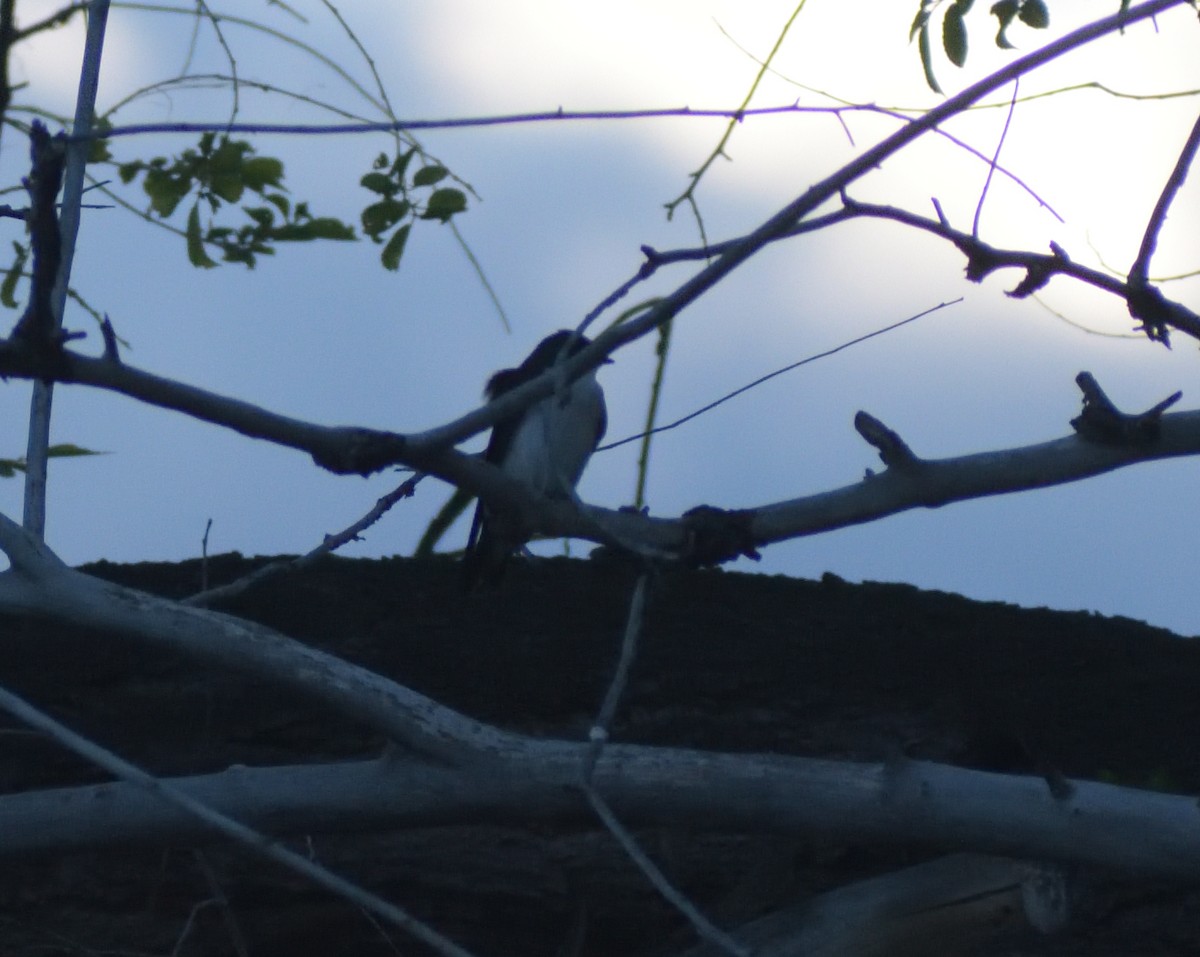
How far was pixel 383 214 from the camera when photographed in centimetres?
257

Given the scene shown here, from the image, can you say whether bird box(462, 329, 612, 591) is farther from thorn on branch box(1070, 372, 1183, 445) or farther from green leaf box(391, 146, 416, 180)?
thorn on branch box(1070, 372, 1183, 445)

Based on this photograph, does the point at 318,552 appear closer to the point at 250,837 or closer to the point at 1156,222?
the point at 250,837

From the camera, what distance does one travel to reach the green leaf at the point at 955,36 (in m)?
1.96

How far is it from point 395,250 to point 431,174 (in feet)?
0.49

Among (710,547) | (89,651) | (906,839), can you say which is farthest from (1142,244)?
(89,651)

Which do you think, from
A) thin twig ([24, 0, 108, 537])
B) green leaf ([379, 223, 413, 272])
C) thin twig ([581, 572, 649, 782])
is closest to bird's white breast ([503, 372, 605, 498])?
green leaf ([379, 223, 413, 272])

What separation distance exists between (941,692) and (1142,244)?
52.4 inches

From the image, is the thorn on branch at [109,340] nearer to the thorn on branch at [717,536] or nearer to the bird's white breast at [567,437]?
the thorn on branch at [717,536]

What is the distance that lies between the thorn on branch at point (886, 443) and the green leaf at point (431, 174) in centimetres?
104

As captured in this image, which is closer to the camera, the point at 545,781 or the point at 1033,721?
the point at 545,781

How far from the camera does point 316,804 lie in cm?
197

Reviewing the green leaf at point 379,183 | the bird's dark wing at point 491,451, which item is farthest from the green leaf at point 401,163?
the bird's dark wing at point 491,451

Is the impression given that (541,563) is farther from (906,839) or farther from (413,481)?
(906,839)

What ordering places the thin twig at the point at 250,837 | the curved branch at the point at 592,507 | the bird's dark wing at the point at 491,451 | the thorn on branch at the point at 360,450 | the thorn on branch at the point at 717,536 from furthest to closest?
1. the bird's dark wing at the point at 491,451
2. the thorn on branch at the point at 717,536
3. the thorn on branch at the point at 360,450
4. the curved branch at the point at 592,507
5. the thin twig at the point at 250,837
